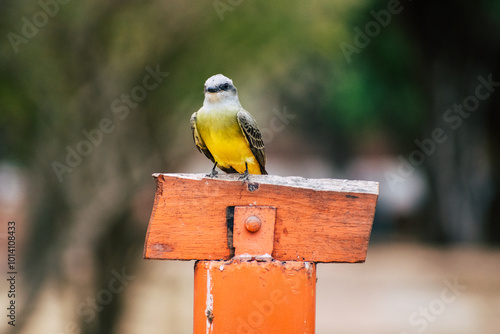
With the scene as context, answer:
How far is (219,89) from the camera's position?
15.1 ft

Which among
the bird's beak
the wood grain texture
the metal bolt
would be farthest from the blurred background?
the metal bolt

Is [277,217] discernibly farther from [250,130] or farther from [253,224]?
[250,130]

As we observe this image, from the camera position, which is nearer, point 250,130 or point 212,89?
point 212,89

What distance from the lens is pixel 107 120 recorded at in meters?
8.27

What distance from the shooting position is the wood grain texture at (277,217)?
2.87m

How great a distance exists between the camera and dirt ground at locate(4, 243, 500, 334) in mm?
9602

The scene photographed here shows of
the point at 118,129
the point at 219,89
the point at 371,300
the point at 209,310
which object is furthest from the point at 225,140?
the point at 371,300

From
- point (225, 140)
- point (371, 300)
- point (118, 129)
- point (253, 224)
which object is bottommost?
point (253, 224)

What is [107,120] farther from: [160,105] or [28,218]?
[28,218]

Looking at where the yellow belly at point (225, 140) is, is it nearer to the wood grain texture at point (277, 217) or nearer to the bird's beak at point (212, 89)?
the bird's beak at point (212, 89)

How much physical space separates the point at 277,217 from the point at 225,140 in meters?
1.97

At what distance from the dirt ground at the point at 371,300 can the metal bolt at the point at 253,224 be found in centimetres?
593

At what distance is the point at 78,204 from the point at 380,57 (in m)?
14.4

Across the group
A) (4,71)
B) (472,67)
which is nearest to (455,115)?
(472,67)
